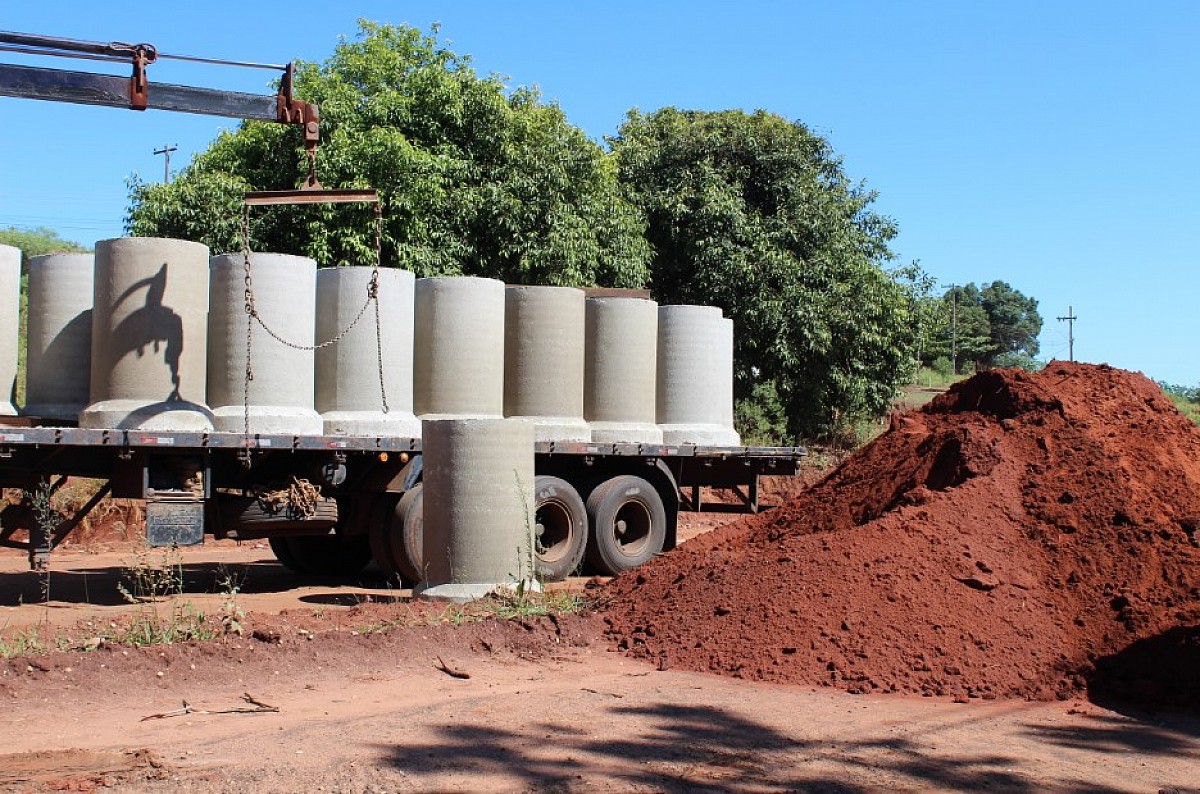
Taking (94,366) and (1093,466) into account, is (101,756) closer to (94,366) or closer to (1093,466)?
(94,366)

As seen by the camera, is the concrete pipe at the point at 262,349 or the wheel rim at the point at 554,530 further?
the wheel rim at the point at 554,530

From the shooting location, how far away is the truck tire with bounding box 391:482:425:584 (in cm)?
1167

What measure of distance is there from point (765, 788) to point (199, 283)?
7.45 m

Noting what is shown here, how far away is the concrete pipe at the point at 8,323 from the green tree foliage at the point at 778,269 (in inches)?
625

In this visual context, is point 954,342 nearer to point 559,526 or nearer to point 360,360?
point 559,526

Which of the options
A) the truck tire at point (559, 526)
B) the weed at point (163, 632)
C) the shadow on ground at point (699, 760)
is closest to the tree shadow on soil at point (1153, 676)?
the shadow on ground at point (699, 760)

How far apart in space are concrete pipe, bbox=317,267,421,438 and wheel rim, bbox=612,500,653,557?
9.09 feet

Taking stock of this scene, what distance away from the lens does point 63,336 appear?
11500 mm

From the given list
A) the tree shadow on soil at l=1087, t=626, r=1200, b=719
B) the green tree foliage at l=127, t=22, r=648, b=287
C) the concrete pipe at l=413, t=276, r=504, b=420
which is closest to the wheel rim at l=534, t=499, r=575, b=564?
the concrete pipe at l=413, t=276, r=504, b=420

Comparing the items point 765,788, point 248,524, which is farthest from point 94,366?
point 765,788

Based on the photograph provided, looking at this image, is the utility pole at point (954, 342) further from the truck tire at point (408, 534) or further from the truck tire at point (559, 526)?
the truck tire at point (408, 534)

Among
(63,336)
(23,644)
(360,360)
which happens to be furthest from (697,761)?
(63,336)

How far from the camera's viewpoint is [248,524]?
11.2m

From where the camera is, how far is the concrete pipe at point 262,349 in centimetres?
1112
